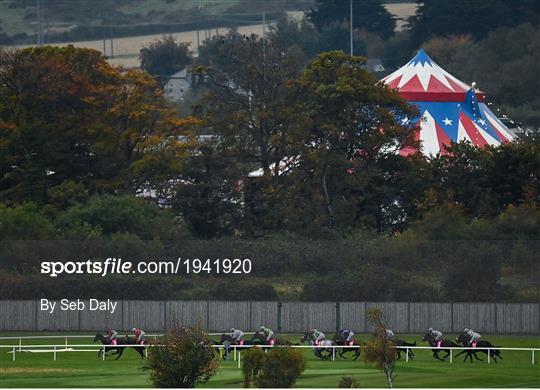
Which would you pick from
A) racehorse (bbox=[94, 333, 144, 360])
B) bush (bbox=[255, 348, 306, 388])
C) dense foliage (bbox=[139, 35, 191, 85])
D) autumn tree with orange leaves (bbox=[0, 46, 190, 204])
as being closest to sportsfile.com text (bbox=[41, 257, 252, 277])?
racehorse (bbox=[94, 333, 144, 360])

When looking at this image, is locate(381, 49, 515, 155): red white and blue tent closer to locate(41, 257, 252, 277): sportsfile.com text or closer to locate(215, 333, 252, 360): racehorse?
locate(41, 257, 252, 277): sportsfile.com text

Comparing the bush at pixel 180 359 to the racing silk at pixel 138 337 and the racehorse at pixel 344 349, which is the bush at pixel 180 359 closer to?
the racing silk at pixel 138 337

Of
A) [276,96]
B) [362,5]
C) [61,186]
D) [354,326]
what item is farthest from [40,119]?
[362,5]

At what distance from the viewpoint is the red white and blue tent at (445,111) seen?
2744 inches

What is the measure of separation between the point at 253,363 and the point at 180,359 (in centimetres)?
143

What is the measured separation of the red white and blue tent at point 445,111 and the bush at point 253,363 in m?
36.8

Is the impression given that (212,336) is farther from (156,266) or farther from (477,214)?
(477,214)

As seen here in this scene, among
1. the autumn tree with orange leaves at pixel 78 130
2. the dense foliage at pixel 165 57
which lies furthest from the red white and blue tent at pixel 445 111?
the dense foliage at pixel 165 57

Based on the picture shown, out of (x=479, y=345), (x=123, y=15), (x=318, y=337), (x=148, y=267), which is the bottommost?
(x=479, y=345)

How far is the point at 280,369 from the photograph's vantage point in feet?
103

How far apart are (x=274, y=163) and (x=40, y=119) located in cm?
963

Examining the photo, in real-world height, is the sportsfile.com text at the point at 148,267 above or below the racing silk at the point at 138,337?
above

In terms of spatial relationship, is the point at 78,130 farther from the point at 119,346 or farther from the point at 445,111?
the point at 119,346

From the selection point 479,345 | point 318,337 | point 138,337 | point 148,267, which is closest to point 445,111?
point 148,267
